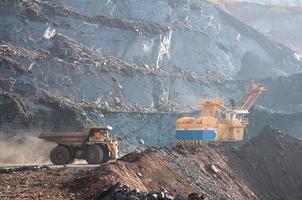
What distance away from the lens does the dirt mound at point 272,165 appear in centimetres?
1941

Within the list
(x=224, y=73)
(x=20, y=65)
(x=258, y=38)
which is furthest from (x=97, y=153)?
(x=258, y=38)

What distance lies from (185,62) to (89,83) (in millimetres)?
13284

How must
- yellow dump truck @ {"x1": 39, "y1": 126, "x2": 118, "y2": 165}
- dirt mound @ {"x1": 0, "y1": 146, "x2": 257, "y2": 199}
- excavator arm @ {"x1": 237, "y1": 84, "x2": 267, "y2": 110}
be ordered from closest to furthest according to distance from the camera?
dirt mound @ {"x1": 0, "y1": 146, "x2": 257, "y2": 199}
yellow dump truck @ {"x1": 39, "y1": 126, "x2": 118, "y2": 165}
excavator arm @ {"x1": 237, "y1": 84, "x2": 267, "y2": 110}

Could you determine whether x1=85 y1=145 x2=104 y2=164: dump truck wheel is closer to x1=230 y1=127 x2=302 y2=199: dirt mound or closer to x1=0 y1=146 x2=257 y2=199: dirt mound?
x1=0 y1=146 x2=257 y2=199: dirt mound

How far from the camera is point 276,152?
21.3 m

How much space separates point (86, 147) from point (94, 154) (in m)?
0.44

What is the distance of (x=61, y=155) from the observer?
20.0m

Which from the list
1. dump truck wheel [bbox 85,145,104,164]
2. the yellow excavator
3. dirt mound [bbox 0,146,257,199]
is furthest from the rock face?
dirt mound [bbox 0,146,257,199]

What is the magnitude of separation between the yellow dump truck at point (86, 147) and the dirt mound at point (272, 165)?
519 cm

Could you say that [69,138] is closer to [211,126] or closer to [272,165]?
[211,126]

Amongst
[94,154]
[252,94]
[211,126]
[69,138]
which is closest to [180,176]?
[94,154]

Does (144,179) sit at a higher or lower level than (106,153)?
higher

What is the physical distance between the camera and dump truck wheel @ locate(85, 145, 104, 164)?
Result: 64.2 feet

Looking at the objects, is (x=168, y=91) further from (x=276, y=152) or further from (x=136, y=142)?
(x=276, y=152)
